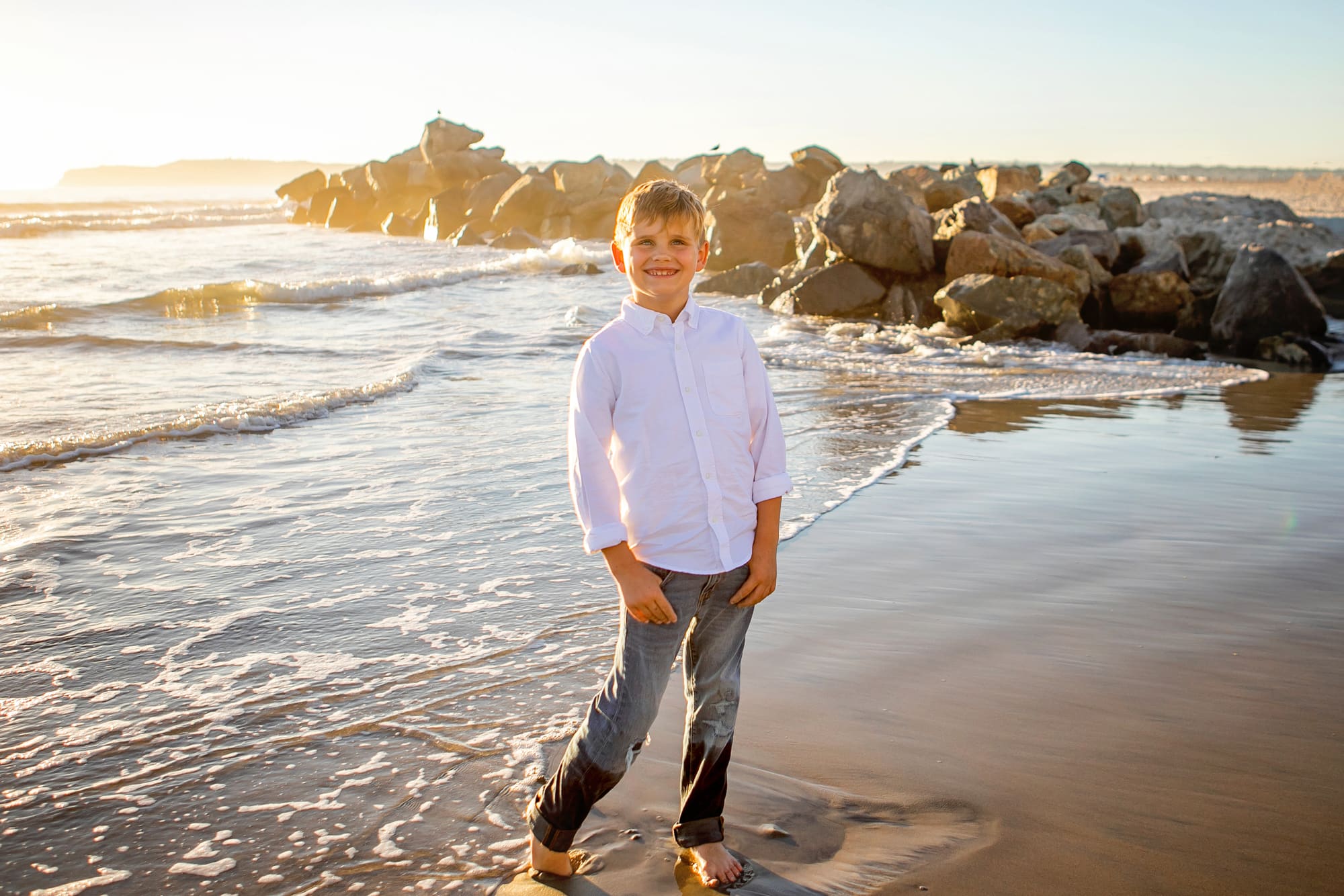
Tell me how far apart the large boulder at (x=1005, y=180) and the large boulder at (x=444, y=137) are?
22111 millimetres

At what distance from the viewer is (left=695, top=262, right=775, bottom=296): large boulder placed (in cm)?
1945

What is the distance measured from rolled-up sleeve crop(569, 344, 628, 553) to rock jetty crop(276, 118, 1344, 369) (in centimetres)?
1196

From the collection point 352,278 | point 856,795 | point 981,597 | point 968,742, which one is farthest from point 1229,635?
point 352,278

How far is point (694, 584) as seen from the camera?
233 cm

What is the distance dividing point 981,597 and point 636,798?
6.80 feet

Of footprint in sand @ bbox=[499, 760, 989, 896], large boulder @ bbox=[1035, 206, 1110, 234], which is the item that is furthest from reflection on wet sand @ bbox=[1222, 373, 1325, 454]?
large boulder @ bbox=[1035, 206, 1110, 234]

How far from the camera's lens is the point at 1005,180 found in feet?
88.3

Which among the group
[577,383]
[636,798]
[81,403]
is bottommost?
[636,798]

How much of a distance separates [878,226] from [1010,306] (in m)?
3.10

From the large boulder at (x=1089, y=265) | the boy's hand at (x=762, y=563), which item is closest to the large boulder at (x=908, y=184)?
the large boulder at (x=1089, y=265)

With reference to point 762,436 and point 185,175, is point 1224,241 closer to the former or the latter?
point 762,436

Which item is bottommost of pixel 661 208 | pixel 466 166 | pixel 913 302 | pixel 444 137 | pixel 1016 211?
pixel 913 302

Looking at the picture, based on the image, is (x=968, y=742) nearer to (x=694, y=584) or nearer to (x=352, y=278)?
(x=694, y=584)

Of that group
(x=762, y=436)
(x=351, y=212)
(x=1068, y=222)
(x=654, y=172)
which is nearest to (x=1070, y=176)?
(x=1068, y=222)
